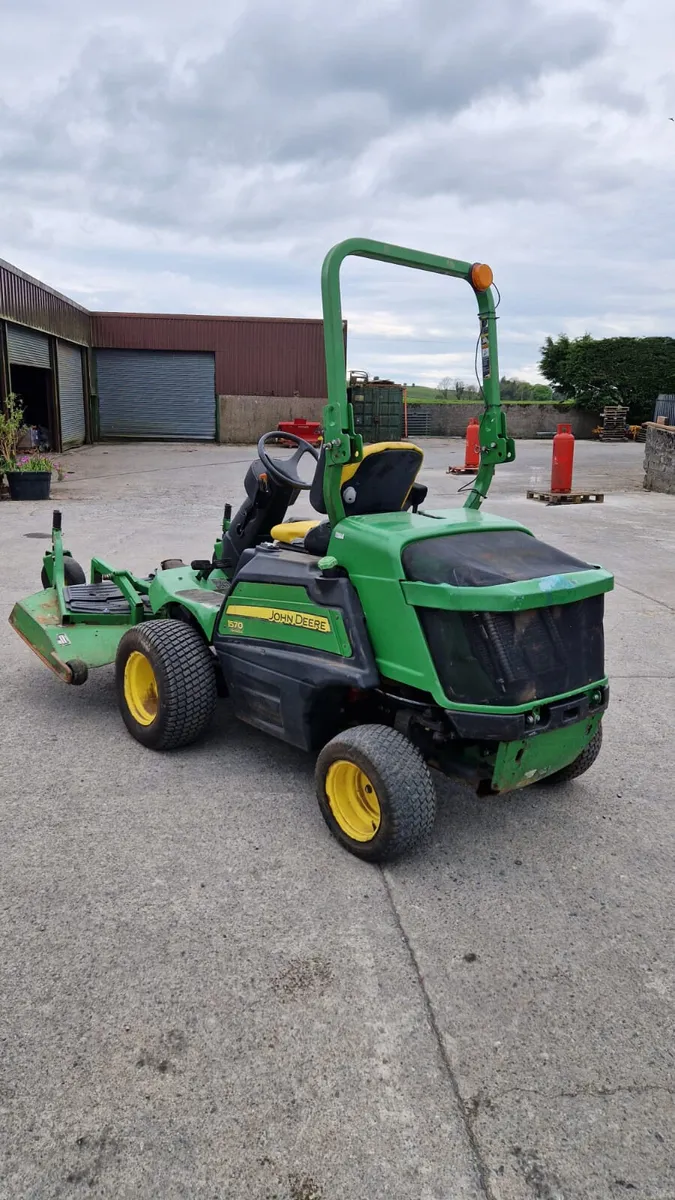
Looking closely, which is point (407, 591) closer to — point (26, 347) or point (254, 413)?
point (26, 347)

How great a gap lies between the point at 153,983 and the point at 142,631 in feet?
6.15

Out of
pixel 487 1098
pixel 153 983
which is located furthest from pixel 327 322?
pixel 487 1098

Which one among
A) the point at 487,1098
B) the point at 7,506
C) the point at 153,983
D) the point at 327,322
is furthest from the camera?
the point at 7,506

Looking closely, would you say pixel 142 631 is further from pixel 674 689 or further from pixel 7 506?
pixel 7 506

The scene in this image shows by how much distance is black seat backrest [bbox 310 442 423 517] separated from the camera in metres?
3.51

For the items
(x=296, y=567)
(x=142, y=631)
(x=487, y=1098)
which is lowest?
(x=487, y=1098)

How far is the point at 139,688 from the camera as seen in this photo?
4.20 metres

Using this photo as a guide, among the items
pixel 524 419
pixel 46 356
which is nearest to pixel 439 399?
pixel 524 419

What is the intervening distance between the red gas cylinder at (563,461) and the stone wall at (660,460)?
241 centimetres

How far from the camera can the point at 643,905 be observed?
2.92 meters

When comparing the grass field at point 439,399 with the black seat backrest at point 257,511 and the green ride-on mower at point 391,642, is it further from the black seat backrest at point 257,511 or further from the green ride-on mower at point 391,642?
the green ride-on mower at point 391,642

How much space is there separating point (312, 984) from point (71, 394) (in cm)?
2344

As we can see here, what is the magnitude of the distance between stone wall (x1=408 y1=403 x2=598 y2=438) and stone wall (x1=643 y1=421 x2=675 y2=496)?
55.4ft

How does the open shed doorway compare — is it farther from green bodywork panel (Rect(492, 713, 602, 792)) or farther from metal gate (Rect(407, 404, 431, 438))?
green bodywork panel (Rect(492, 713, 602, 792))
